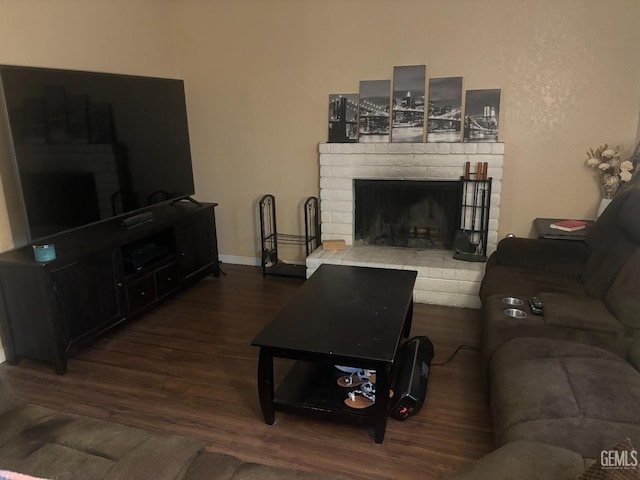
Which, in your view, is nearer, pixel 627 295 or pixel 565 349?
pixel 565 349

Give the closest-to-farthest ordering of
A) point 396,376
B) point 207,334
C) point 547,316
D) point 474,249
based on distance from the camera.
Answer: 1. point 547,316
2. point 396,376
3. point 207,334
4. point 474,249

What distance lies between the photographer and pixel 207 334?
3.22 m

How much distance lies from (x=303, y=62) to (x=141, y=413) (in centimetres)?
298

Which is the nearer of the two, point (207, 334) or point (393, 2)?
point (207, 334)

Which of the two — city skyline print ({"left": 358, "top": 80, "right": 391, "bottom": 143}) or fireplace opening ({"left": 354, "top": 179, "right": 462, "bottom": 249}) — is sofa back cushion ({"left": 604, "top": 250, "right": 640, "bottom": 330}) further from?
city skyline print ({"left": 358, "top": 80, "right": 391, "bottom": 143})

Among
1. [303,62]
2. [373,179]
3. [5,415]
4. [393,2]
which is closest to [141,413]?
[5,415]

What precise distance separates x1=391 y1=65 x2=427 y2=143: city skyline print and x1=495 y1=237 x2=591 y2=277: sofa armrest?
1.20 metres

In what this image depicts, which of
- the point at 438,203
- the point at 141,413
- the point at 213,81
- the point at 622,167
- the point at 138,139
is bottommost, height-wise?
the point at 141,413

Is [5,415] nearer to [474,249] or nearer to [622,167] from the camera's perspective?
[474,249]

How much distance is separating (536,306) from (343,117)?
2.27 metres

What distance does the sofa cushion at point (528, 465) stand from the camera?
1.32 m

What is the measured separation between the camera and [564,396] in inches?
66.7

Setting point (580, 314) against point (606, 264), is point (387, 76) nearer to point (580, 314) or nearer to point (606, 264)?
point (606, 264)

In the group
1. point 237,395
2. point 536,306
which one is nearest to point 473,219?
point 536,306
